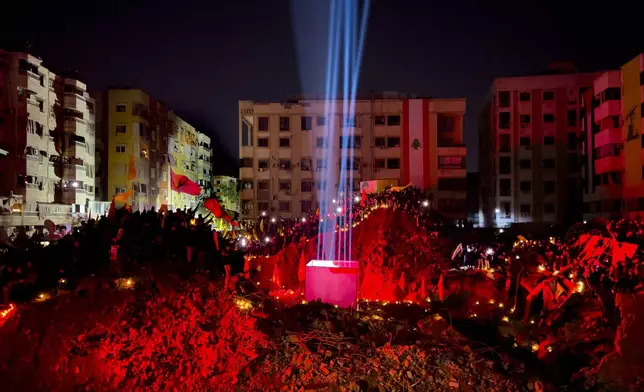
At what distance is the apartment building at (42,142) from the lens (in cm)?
3522

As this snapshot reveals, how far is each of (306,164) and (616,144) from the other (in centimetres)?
2664

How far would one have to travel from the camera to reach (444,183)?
47188mm

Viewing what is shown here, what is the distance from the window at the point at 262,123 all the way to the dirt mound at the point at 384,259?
1380 inches

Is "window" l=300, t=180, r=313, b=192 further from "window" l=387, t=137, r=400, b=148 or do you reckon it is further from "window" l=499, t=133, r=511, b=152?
"window" l=499, t=133, r=511, b=152

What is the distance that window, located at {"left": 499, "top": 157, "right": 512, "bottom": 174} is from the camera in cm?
4947

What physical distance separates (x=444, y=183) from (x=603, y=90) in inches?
586

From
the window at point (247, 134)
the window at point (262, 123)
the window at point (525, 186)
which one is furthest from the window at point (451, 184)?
the window at point (247, 134)

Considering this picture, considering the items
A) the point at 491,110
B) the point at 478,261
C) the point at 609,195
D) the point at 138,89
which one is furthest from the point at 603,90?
the point at 138,89

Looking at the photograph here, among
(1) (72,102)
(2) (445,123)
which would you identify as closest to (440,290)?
(1) (72,102)

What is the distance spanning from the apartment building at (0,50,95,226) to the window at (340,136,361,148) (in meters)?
22.5

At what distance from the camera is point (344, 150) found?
4906cm

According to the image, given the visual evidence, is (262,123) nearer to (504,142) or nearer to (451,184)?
(451,184)

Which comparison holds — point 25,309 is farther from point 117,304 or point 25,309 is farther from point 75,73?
point 75,73

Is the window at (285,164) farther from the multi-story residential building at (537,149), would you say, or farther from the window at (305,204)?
the multi-story residential building at (537,149)
